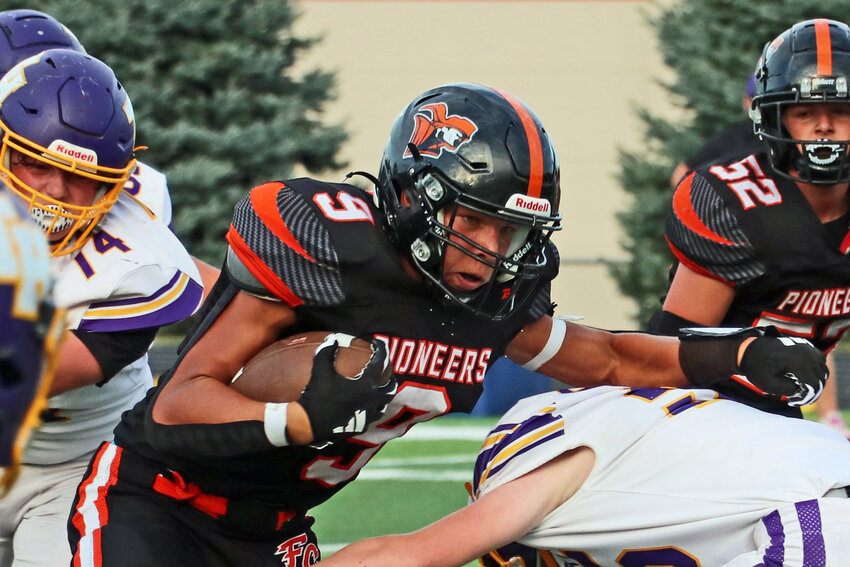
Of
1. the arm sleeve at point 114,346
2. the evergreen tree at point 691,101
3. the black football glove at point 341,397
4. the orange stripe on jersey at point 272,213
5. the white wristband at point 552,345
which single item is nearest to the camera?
the black football glove at point 341,397

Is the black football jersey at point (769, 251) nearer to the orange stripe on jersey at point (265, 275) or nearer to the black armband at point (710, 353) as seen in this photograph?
the black armband at point (710, 353)

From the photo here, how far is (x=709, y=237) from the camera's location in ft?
→ 11.9

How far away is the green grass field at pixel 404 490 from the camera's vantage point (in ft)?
16.2

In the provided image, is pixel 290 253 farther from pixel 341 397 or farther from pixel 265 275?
pixel 341 397

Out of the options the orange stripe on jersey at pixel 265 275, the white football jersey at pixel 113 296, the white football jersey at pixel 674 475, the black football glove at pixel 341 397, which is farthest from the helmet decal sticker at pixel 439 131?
the white football jersey at pixel 113 296

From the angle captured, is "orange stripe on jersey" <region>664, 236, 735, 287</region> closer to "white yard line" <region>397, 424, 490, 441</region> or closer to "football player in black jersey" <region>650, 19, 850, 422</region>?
"football player in black jersey" <region>650, 19, 850, 422</region>

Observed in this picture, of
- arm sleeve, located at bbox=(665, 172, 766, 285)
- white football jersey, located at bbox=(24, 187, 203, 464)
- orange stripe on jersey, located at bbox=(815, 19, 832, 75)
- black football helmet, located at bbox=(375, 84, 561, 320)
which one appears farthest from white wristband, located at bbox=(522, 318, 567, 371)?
orange stripe on jersey, located at bbox=(815, 19, 832, 75)

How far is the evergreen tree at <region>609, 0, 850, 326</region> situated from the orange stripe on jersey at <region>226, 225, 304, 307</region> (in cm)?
1082

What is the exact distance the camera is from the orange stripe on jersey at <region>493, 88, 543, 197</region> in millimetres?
2645

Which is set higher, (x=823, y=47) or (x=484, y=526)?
(x=823, y=47)

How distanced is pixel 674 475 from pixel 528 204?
660 mm

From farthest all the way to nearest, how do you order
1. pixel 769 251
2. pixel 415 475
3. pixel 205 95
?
pixel 205 95
pixel 415 475
pixel 769 251

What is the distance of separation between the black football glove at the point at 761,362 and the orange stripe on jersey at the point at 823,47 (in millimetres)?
983

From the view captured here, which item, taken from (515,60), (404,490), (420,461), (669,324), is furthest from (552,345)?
(515,60)
